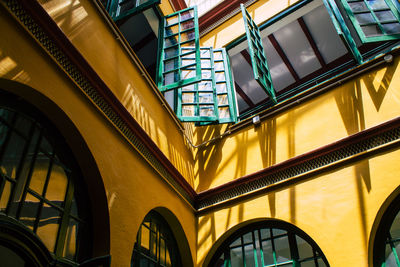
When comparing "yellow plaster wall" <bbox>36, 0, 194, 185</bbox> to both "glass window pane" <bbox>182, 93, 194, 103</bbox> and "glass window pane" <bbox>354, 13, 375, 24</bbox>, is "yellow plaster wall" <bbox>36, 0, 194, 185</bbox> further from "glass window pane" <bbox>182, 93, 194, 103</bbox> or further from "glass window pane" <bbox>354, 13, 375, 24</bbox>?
"glass window pane" <bbox>354, 13, 375, 24</bbox>

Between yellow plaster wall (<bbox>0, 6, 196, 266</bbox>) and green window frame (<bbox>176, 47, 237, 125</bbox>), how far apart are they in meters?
1.46

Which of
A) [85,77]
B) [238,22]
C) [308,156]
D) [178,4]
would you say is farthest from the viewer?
[178,4]

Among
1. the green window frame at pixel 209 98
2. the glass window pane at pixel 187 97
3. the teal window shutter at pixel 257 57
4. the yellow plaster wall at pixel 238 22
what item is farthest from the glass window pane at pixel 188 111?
the yellow plaster wall at pixel 238 22

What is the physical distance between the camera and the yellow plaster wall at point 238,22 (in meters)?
7.08

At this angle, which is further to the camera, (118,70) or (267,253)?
(267,253)

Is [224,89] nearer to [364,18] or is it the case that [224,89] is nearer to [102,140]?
[364,18]

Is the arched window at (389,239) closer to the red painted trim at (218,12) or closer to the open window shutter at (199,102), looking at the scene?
the open window shutter at (199,102)

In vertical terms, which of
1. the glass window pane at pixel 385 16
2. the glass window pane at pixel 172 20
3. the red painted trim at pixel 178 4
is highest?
the red painted trim at pixel 178 4

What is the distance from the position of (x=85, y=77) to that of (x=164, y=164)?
189cm

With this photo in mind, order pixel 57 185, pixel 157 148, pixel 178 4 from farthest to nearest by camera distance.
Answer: pixel 178 4 < pixel 157 148 < pixel 57 185

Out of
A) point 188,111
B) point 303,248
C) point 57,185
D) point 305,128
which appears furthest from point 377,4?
point 57,185

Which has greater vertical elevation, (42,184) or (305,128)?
(305,128)

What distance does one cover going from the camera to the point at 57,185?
3395 millimetres

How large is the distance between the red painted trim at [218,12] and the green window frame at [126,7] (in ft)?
8.55
